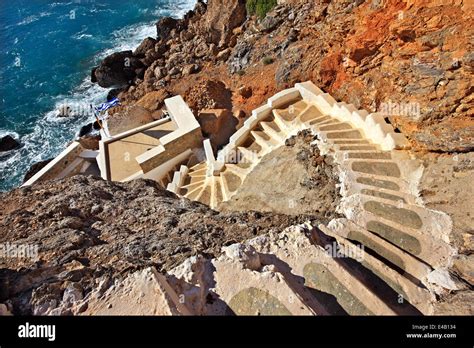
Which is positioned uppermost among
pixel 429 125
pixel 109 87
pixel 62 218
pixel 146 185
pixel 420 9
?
pixel 420 9

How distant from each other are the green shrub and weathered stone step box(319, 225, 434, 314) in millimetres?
24445

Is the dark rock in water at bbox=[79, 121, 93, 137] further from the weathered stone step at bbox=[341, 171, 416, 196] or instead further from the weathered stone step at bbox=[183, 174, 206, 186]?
the weathered stone step at bbox=[341, 171, 416, 196]

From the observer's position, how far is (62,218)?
9.05m

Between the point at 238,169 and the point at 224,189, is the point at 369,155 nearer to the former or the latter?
the point at 238,169

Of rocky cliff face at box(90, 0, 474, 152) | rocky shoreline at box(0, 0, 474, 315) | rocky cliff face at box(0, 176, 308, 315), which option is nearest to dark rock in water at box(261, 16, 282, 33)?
rocky cliff face at box(90, 0, 474, 152)

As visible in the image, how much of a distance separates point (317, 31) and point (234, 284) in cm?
1965

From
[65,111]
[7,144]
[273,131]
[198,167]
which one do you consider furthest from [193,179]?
[7,144]

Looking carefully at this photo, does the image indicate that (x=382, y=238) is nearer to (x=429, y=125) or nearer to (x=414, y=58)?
(x=429, y=125)

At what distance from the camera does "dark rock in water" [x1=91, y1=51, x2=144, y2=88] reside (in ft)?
103

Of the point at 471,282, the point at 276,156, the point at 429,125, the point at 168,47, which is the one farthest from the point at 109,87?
the point at 471,282

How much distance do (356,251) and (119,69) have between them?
2933cm

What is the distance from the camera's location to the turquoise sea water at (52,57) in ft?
95.3

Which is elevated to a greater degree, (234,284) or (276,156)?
(234,284)

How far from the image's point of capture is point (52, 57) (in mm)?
37906
